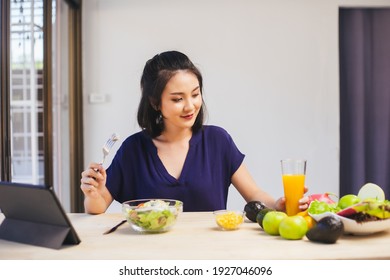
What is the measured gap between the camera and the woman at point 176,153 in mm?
1354

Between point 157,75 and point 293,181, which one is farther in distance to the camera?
point 157,75

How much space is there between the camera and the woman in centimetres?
135

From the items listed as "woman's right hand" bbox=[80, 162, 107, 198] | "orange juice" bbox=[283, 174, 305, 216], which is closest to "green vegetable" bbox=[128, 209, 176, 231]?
"woman's right hand" bbox=[80, 162, 107, 198]

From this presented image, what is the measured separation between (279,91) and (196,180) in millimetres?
1739

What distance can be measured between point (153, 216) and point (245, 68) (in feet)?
7.16

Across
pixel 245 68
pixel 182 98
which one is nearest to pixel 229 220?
pixel 182 98

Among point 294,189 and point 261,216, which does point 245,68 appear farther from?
point 261,216

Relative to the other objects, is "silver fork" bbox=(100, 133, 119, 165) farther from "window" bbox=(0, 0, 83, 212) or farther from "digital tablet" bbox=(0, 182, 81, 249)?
"window" bbox=(0, 0, 83, 212)

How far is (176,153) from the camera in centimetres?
147

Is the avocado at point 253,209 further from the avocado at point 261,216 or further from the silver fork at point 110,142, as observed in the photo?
the silver fork at point 110,142

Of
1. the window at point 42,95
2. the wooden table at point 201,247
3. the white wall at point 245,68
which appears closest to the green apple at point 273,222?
the wooden table at point 201,247

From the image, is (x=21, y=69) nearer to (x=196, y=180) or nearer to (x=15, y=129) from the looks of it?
(x=15, y=129)

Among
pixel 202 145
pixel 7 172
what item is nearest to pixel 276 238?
pixel 202 145

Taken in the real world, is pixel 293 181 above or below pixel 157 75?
below
